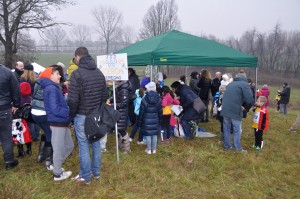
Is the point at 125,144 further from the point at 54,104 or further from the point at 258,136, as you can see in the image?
the point at 258,136

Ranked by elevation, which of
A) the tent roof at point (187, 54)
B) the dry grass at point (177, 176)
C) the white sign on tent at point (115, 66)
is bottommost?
the dry grass at point (177, 176)

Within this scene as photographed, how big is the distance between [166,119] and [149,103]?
1.00 meters

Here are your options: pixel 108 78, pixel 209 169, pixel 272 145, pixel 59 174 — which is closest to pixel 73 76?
pixel 108 78

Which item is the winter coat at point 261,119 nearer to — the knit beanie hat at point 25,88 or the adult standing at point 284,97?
the knit beanie hat at point 25,88

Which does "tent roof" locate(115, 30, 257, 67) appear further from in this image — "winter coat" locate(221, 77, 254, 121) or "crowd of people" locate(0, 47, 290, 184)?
"winter coat" locate(221, 77, 254, 121)

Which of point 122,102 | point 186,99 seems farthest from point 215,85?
point 122,102

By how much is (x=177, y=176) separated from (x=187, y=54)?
301 cm

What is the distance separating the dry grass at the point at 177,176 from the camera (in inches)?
144

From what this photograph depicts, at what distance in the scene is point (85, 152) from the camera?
361cm

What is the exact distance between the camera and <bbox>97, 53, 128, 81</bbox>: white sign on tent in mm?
4484

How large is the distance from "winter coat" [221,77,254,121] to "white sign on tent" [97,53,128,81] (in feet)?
7.36

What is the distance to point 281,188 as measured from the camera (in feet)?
13.0

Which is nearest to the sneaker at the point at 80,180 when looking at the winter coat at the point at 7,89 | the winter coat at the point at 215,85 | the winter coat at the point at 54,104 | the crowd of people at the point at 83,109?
the crowd of people at the point at 83,109

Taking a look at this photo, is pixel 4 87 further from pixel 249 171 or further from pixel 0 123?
pixel 249 171
